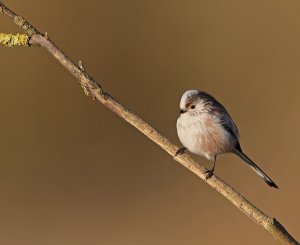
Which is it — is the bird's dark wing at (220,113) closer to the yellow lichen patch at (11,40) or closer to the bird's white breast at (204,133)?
the bird's white breast at (204,133)

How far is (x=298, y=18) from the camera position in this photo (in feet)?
23.8

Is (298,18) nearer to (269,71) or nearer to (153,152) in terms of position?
(269,71)

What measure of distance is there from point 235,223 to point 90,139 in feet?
5.78

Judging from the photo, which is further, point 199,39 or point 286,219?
point 199,39

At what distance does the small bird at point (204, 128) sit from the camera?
11.5 feet

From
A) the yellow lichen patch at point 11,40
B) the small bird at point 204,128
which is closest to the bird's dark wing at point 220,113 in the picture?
the small bird at point 204,128

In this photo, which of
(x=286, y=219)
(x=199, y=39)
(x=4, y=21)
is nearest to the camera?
(x=286, y=219)

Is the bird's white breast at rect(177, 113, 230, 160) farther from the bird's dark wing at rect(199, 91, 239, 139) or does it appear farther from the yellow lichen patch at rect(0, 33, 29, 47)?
the yellow lichen patch at rect(0, 33, 29, 47)

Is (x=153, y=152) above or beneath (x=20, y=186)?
above

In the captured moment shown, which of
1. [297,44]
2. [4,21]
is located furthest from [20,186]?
[297,44]

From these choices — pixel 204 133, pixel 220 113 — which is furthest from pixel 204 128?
pixel 220 113

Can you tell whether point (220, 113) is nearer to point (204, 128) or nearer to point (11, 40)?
point (204, 128)

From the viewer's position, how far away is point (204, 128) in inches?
142

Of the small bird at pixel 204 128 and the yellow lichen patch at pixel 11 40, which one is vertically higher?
the small bird at pixel 204 128
